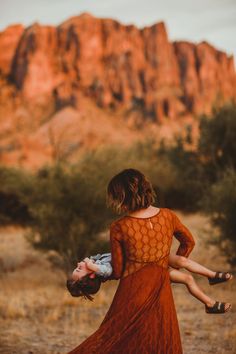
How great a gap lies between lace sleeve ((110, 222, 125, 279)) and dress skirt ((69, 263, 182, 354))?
95mm

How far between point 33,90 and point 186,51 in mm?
36114

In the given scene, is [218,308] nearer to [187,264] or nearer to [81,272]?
[187,264]

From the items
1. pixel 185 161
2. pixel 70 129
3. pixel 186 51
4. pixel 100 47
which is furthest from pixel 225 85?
pixel 185 161

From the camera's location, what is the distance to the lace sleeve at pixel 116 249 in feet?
12.2

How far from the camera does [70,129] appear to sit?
3012 inches

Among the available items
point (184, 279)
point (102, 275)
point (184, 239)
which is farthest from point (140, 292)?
point (184, 239)

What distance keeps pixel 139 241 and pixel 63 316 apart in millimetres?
5209

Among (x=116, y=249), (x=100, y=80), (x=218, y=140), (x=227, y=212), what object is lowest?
(x=116, y=249)

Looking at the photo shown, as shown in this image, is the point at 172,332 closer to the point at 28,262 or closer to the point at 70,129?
the point at 28,262

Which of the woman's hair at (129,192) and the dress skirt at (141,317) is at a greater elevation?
the woman's hair at (129,192)

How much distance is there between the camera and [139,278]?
375 centimetres

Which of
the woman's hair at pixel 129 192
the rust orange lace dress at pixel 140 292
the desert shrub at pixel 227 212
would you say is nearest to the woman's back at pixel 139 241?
the rust orange lace dress at pixel 140 292

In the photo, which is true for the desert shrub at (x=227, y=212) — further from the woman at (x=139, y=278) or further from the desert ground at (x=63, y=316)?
the woman at (x=139, y=278)

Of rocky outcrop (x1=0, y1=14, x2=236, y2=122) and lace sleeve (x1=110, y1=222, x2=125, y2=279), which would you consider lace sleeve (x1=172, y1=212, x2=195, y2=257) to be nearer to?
lace sleeve (x1=110, y1=222, x2=125, y2=279)
